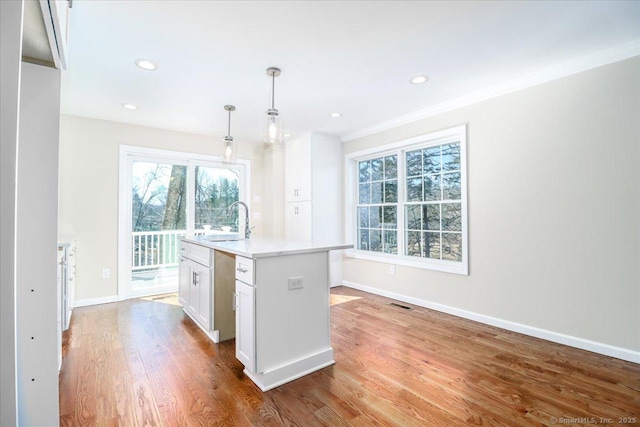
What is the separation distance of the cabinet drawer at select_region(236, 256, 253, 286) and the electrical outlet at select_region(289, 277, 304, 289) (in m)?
0.29

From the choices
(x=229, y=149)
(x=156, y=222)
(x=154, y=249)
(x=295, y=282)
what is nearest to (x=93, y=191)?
(x=156, y=222)

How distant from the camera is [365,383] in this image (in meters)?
2.08

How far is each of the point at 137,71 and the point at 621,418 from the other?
4.22 metres

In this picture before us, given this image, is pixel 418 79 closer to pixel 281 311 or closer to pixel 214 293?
pixel 281 311

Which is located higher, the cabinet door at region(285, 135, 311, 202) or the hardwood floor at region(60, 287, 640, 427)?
the cabinet door at region(285, 135, 311, 202)

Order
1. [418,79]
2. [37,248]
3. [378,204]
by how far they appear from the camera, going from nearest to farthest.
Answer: [37,248]
[418,79]
[378,204]

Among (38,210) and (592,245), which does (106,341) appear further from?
(592,245)

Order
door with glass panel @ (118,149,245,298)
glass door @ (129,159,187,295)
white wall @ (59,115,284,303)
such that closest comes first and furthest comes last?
white wall @ (59,115,284,303)
door with glass panel @ (118,149,245,298)
glass door @ (129,159,187,295)

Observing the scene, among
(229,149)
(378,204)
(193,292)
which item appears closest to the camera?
(193,292)

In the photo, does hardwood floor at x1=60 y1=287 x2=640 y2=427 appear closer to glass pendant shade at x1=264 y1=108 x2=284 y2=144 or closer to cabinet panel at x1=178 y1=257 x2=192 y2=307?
cabinet panel at x1=178 y1=257 x2=192 y2=307

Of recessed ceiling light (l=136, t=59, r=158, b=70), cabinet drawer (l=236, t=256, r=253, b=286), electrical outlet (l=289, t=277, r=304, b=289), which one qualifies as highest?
recessed ceiling light (l=136, t=59, r=158, b=70)

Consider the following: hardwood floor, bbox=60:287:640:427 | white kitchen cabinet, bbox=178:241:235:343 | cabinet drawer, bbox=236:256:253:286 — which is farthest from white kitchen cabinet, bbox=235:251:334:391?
white kitchen cabinet, bbox=178:241:235:343

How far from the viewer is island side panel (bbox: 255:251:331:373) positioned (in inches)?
80.6

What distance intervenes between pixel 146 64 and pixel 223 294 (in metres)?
2.10
